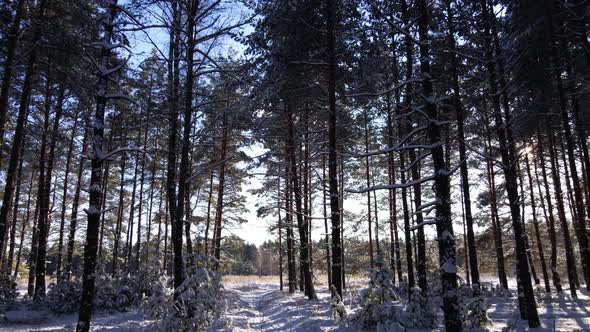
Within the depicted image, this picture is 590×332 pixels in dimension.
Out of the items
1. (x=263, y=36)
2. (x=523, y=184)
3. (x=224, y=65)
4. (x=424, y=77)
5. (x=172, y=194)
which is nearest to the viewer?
(x=424, y=77)

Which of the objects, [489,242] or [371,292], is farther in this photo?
[489,242]

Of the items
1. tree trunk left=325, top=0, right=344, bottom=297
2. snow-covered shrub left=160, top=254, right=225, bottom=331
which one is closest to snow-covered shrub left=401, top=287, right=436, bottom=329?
tree trunk left=325, top=0, right=344, bottom=297

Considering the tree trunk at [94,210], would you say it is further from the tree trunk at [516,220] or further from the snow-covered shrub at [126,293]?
the tree trunk at [516,220]

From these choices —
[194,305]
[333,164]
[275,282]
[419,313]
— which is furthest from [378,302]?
[275,282]

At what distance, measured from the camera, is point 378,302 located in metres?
8.62

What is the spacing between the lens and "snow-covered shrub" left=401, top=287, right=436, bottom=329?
9133 mm

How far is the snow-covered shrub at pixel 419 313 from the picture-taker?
9133 mm

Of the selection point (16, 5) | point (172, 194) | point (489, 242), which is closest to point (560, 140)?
point (489, 242)

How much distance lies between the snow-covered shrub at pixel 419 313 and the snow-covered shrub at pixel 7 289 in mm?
14475

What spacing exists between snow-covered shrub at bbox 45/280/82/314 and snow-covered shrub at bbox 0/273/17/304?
156cm

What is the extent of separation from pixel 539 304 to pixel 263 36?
1564 centimetres

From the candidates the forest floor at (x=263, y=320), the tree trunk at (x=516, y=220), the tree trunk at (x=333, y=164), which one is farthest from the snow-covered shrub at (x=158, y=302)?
the tree trunk at (x=516, y=220)

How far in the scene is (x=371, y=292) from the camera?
874cm

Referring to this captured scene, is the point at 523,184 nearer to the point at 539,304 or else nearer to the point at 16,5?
the point at 539,304
